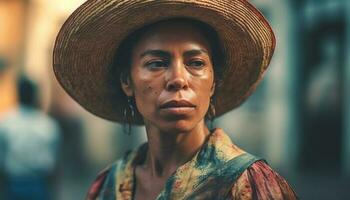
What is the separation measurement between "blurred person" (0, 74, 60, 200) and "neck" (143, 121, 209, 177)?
411 centimetres

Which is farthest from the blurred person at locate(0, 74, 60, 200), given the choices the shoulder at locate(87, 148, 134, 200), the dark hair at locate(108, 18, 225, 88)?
the dark hair at locate(108, 18, 225, 88)

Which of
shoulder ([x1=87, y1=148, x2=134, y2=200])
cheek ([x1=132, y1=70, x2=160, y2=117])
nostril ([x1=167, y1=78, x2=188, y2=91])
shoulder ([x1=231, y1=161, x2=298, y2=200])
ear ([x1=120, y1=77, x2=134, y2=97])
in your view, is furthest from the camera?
shoulder ([x1=87, y1=148, x2=134, y2=200])

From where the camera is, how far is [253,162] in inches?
126

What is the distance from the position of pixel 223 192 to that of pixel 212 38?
0.75 meters

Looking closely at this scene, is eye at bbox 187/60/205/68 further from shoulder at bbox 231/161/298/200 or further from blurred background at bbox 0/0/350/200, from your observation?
blurred background at bbox 0/0/350/200

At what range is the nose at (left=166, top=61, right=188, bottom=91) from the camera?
3244mm

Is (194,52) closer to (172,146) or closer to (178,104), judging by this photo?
(178,104)

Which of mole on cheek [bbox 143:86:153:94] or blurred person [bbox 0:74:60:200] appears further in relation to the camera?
blurred person [bbox 0:74:60:200]

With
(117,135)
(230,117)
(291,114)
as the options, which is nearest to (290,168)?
(291,114)

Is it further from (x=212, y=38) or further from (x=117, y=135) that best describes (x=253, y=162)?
(x=117, y=135)

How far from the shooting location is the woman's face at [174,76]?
327 cm

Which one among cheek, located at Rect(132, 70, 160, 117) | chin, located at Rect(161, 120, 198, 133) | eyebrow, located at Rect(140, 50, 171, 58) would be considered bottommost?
chin, located at Rect(161, 120, 198, 133)

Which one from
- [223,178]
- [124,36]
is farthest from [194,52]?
[223,178]

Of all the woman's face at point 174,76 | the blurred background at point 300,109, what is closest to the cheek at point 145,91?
the woman's face at point 174,76
